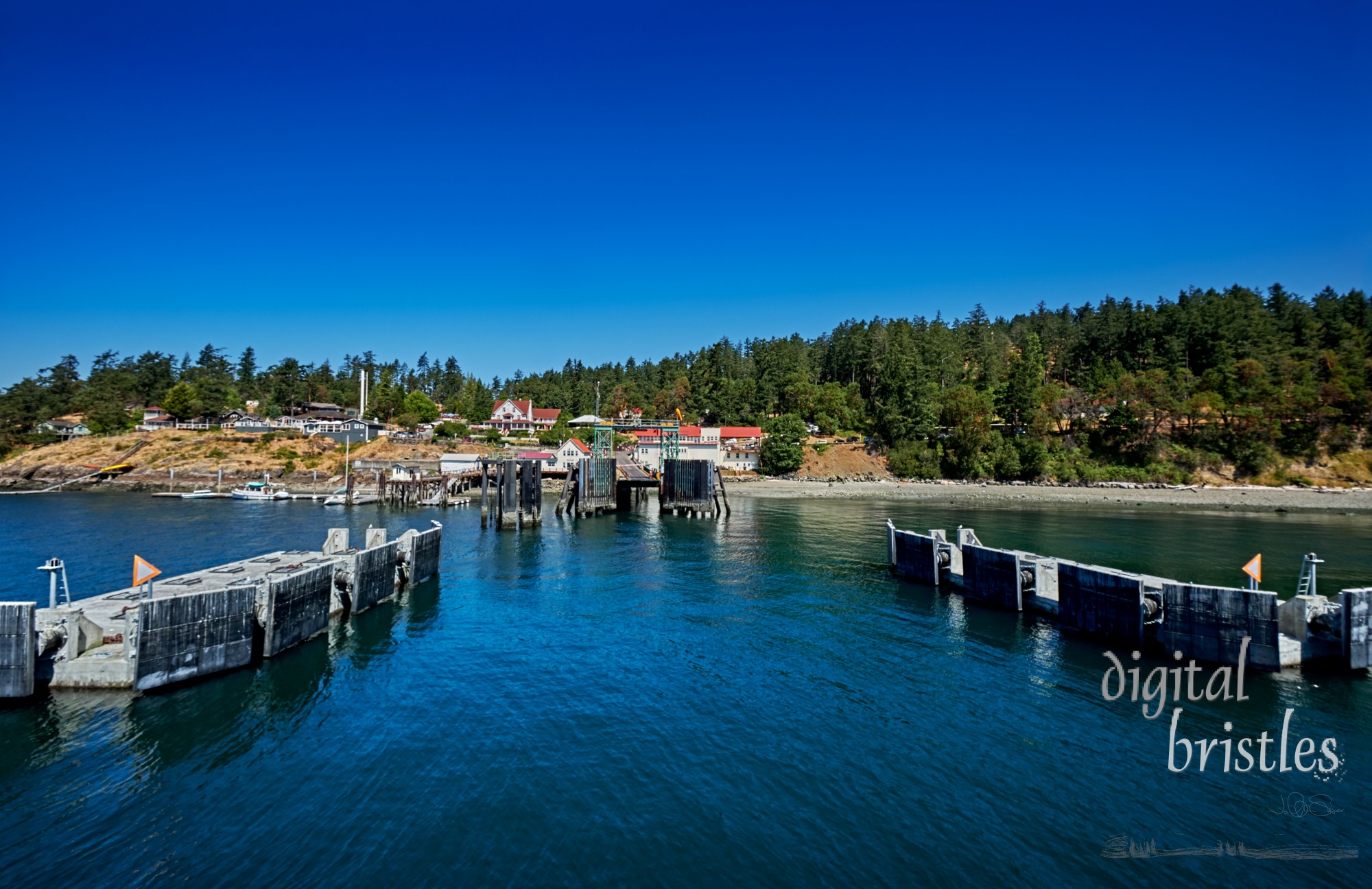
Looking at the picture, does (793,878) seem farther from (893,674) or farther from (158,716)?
(158,716)

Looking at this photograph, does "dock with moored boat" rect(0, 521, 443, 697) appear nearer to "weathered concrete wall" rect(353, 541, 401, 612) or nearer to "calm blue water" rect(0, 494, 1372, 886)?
"calm blue water" rect(0, 494, 1372, 886)

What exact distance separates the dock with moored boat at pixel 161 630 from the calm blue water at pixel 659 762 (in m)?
0.66

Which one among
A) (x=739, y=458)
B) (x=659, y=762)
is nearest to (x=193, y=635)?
(x=659, y=762)

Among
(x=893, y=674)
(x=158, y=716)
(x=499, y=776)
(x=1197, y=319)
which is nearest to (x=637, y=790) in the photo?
(x=499, y=776)

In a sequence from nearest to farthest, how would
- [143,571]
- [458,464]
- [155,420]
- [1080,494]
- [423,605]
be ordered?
[143,571] < [423,605] < [1080,494] < [458,464] < [155,420]

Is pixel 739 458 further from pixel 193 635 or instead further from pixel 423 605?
pixel 193 635

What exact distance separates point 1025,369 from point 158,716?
102816mm

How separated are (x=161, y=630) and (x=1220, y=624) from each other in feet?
104

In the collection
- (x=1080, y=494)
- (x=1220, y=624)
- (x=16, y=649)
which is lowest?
(x=1080, y=494)

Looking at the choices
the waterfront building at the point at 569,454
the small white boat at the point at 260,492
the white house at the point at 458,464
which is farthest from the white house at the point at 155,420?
the waterfront building at the point at 569,454

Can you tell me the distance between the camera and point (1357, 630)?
1995cm

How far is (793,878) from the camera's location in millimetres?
10984

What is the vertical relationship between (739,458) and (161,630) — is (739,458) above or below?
above
